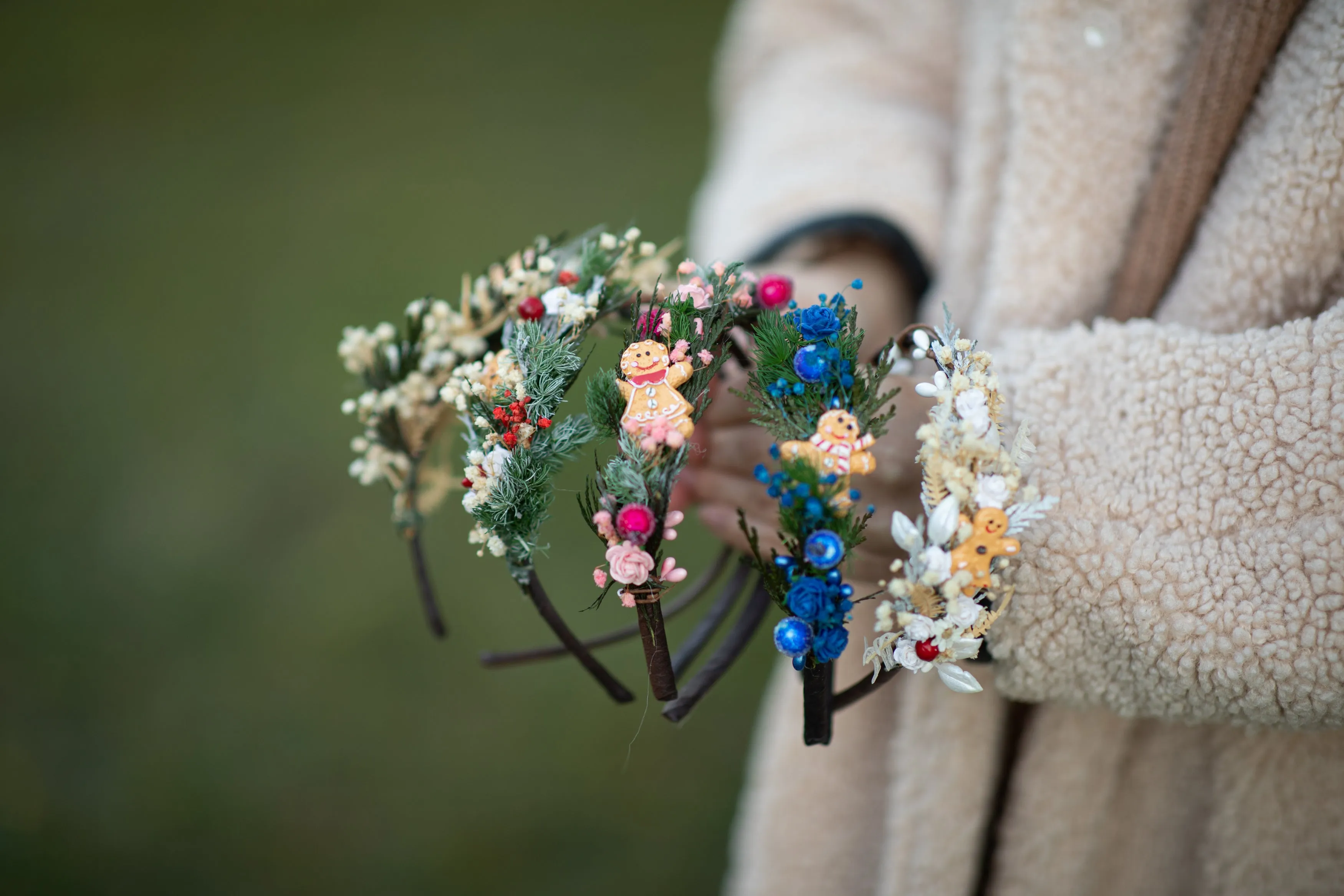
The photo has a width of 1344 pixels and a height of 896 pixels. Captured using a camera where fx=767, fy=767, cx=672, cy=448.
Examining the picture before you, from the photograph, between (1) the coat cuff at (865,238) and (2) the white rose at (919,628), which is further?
(1) the coat cuff at (865,238)

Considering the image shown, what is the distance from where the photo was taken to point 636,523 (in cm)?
41

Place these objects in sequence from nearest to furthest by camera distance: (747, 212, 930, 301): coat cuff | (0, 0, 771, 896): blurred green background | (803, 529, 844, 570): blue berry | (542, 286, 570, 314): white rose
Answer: (803, 529, 844, 570): blue berry
(542, 286, 570, 314): white rose
(747, 212, 930, 301): coat cuff
(0, 0, 771, 896): blurred green background

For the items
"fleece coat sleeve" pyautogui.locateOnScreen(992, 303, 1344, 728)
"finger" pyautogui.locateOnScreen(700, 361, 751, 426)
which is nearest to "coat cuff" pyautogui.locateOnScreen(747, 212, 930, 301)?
"finger" pyautogui.locateOnScreen(700, 361, 751, 426)

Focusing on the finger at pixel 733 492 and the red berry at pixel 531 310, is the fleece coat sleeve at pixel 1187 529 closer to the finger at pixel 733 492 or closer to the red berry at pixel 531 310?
the finger at pixel 733 492

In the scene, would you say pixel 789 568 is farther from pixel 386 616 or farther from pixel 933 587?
pixel 386 616

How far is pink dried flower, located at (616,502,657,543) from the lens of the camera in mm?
409

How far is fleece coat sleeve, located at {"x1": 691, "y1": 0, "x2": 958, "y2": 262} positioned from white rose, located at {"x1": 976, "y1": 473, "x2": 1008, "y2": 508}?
53 centimetres

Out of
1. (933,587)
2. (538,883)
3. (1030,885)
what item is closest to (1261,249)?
(933,587)

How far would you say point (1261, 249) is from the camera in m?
0.55

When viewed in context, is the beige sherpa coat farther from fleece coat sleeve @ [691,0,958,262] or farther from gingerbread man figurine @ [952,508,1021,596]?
gingerbread man figurine @ [952,508,1021,596]

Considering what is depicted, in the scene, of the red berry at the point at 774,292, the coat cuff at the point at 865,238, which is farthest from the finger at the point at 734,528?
the coat cuff at the point at 865,238

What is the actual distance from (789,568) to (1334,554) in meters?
0.33

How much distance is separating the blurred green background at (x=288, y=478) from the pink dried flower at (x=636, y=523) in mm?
781

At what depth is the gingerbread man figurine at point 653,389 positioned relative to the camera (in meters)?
0.43
